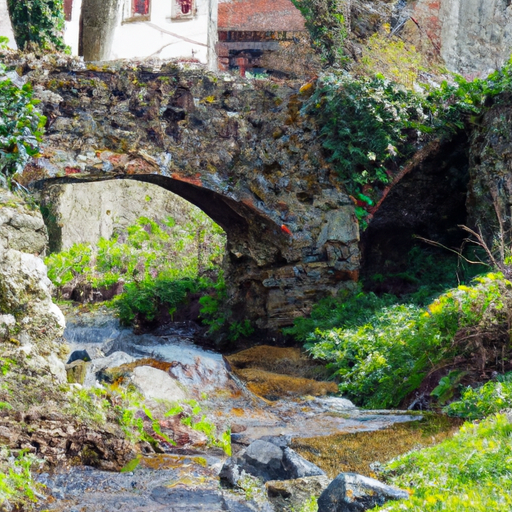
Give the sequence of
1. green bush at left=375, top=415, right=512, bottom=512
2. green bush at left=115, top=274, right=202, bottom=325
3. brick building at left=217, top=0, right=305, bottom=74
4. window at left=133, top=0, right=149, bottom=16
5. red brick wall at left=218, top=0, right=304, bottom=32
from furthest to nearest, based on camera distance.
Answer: red brick wall at left=218, top=0, right=304, bottom=32 < brick building at left=217, top=0, right=305, bottom=74 < window at left=133, top=0, right=149, bottom=16 < green bush at left=115, top=274, right=202, bottom=325 < green bush at left=375, top=415, right=512, bottom=512

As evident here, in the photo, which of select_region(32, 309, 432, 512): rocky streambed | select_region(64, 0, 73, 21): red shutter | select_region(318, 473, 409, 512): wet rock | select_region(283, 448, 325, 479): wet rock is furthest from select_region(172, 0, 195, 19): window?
select_region(318, 473, 409, 512): wet rock

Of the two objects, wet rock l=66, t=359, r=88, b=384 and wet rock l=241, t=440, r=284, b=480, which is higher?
wet rock l=241, t=440, r=284, b=480

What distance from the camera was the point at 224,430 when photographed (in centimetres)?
559

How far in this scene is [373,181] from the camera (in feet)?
32.9

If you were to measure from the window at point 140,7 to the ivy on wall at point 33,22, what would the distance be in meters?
8.42

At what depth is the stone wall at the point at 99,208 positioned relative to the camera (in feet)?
52.7

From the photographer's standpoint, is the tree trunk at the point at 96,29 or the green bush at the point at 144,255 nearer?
the green bush at the point at 144,255

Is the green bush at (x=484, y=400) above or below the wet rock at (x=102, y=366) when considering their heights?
above

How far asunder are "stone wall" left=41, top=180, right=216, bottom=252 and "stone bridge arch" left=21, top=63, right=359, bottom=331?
20.9 feet

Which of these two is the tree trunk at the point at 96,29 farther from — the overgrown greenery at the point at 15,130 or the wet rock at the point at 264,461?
the wet rock at the point at 264,461

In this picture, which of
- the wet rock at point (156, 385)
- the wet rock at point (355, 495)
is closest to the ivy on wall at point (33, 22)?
the wet rock at point (156, 385)

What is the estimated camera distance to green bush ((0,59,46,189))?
545 cm

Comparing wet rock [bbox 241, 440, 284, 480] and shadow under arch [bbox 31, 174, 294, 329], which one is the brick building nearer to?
shadow under arch [bbox 31, 174, 294, 329]

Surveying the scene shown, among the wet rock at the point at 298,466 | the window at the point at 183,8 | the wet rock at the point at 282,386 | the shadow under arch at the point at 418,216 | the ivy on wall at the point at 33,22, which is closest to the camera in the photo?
the wet rock at the point at 298,466
